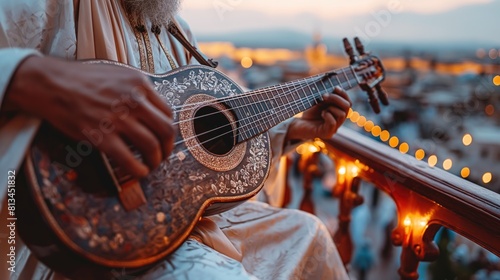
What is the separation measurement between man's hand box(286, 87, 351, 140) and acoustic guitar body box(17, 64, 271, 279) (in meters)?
0.46

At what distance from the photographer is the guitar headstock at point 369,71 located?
1.48 meters

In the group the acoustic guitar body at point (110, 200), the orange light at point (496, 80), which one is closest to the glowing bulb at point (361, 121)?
the orange light at point (496, 80)

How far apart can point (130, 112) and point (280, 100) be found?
25.2 inches

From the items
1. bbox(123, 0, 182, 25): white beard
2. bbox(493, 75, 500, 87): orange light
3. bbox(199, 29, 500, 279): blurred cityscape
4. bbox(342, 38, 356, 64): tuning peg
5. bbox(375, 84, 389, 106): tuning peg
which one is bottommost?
bbox(199, 29, 500, 279): blurred cityscape

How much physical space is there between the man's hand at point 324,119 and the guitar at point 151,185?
249 mm

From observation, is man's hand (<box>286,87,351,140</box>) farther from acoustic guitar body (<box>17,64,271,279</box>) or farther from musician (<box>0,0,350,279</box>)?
acoustic guitar body (<box>17,64,271,279</box>)

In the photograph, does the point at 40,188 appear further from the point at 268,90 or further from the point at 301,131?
the point at 301,131

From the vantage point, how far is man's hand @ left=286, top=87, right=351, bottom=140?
1.24 meters

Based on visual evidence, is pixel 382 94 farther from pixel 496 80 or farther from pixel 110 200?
pixel 496 80

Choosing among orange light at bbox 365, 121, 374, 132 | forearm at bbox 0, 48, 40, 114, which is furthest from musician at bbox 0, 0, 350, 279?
orange light at bbox 365, 121, 374, 132

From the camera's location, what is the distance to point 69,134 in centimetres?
58

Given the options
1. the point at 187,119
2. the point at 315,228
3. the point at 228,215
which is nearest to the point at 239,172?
the point at 187,119

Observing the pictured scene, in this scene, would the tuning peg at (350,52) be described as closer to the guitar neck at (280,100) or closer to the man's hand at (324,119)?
the guitar neck at (280,100)

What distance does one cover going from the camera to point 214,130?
94 centimetres
